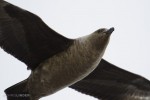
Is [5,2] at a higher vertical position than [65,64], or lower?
higher

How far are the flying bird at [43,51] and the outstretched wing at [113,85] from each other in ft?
3.01

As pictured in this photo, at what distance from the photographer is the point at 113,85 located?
37.2 feet

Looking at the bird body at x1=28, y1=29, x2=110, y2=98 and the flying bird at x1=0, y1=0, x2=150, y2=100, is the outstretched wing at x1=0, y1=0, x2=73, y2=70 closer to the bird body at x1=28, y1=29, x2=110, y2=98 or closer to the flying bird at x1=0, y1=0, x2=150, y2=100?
the flying bird at x1=0, y1=0, x2=150, y2=100

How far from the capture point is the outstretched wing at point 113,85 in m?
11.1

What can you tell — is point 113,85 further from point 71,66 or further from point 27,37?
point 27,37

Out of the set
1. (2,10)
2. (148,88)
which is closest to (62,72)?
(2,10)

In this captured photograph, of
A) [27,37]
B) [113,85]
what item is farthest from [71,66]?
[113,85]

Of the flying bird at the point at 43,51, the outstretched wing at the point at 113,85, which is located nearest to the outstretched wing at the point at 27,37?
the flying bird at the point at 43,51

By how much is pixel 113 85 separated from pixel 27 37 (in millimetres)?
2115

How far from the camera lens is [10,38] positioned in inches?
399

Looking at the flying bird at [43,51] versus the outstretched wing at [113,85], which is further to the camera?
the outstretched wing at [113,85]

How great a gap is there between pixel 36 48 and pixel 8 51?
22.7 inches

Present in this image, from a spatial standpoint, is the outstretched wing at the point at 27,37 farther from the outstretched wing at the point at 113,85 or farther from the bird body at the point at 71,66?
the outstretched wing at the point at 113,85

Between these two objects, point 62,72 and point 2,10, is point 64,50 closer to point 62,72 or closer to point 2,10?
point 62,72
